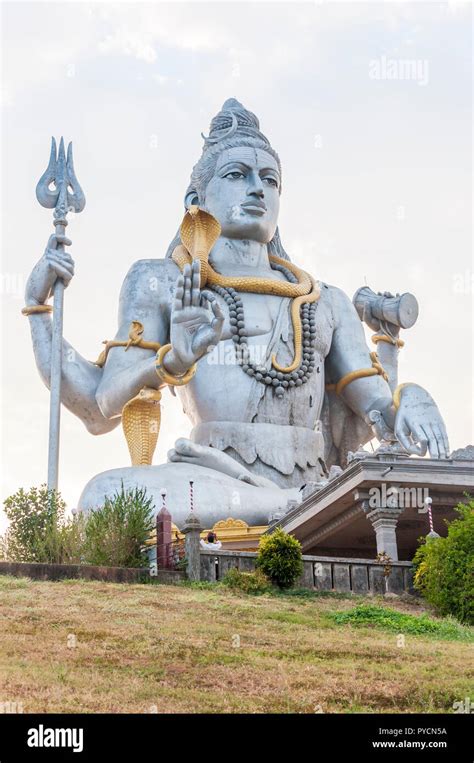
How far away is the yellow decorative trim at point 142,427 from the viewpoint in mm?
22281

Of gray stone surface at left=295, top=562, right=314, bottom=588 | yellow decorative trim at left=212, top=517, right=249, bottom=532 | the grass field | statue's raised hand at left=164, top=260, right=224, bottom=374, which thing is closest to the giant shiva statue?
yellow decorative trim at left=212, top=517, right=249, bottom=532

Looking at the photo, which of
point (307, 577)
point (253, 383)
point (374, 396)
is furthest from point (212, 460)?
point (307, 577)

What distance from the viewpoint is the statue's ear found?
2491cm

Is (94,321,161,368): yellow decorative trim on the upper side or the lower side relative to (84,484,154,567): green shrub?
upper

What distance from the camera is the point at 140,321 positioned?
23078 millimetres

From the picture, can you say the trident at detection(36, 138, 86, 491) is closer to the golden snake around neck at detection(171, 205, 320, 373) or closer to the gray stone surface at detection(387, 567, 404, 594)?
the golden snake around neck at detection(171, 205, 320, 373)

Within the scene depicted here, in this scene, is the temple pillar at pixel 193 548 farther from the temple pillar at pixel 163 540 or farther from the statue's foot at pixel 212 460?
the statue's foot at pixel 212 460

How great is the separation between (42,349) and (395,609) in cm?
889

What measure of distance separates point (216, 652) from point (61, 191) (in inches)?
443

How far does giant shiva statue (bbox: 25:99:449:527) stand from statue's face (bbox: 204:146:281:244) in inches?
0.9

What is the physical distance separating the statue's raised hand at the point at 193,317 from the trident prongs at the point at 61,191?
408 cm

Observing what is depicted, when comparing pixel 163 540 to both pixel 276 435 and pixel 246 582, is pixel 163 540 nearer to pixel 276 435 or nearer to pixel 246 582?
pixel 246 582

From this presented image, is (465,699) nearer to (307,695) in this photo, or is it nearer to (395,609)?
(307,695)
